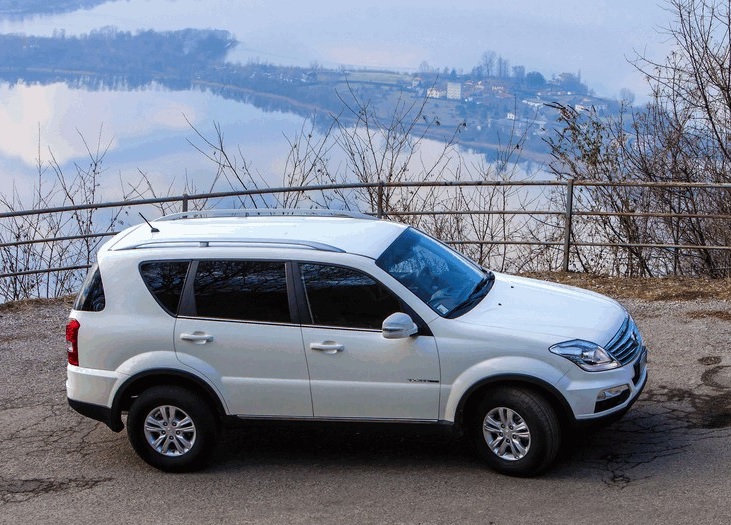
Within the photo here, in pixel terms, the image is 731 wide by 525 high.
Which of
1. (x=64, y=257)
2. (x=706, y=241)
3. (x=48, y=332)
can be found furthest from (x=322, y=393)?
(x=706, y=241)

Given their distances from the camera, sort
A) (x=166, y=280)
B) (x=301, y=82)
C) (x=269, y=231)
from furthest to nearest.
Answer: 1. (x=301, y=82)
2. (x=269, y=231)
3. (x=166, y=280)

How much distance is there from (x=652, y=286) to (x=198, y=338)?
24.6ft

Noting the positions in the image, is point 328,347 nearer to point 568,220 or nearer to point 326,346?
point 326,346

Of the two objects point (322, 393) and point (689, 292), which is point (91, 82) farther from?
point (322, 393)

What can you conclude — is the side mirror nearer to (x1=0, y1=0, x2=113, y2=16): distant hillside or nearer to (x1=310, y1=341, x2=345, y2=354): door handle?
(x1=310, y1=341, x2=345, y2=354): door handle

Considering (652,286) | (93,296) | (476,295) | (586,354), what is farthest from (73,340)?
(652,286)

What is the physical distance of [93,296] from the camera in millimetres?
7086

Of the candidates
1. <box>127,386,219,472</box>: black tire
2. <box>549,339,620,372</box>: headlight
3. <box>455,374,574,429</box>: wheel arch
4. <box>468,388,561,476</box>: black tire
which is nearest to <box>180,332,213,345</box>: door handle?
<box>127,386,219,472</box>: black tire

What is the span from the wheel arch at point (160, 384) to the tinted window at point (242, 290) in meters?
0.46

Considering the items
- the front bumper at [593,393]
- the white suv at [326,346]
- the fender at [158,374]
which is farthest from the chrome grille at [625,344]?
the fender at [158,374]

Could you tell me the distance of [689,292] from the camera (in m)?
12.0

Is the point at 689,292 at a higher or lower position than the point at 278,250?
lower

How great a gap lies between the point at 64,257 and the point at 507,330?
9.93m

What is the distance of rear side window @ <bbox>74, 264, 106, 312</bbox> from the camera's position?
23.1 feet
